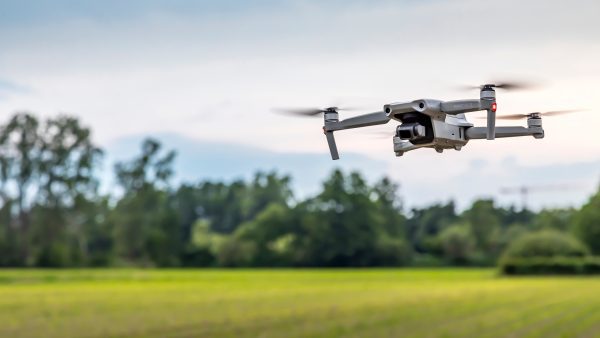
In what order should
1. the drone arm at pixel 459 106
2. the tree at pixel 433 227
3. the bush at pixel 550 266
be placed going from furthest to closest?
the bush at pixel 550 266 < the tree at pixel 433 227 < the drone arm at pixel 459 106

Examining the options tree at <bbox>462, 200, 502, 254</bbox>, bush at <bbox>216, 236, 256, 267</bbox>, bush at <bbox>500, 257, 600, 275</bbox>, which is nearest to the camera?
bush at <bbox>500, 257, 600, 275</bbox>

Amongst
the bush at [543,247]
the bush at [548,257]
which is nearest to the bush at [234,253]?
the bush at [543,247]

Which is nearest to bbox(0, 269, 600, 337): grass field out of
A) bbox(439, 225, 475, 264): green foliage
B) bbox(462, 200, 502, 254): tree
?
bbox(439, 225, 475, 264): green foliage

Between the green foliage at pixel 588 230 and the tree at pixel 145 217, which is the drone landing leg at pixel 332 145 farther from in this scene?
the tree at pixel 145 217

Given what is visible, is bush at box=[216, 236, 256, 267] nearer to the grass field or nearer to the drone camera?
the grass field

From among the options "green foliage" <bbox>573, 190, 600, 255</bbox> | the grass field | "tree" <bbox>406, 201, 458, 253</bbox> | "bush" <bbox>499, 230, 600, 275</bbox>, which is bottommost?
the grass field

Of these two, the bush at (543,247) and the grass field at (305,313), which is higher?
the bush at (543,247)

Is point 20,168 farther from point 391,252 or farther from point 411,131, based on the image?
point 411,131

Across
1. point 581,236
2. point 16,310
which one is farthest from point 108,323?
point 581,236
